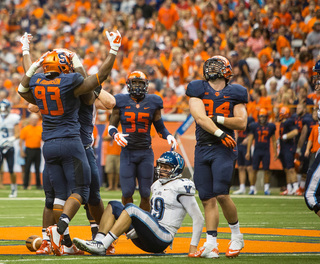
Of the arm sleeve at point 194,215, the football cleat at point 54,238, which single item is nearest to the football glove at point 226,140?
the arm sleeve at point 194,215

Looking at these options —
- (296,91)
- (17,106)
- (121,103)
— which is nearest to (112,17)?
(17,106)

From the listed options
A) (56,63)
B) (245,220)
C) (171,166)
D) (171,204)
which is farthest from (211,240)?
(245,220)

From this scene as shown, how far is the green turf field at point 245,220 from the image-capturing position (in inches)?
244

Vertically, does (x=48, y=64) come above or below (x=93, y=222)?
above

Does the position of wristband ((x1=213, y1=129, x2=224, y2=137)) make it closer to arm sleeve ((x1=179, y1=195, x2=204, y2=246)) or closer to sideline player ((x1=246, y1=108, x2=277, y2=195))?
arm sleeve ((x1=179, y1=195, x2=204, y2=246))

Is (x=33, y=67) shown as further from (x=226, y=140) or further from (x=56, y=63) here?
(x=226, y=140)

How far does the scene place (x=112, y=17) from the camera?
2273cm

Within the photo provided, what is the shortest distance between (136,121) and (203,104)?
96.3 inches

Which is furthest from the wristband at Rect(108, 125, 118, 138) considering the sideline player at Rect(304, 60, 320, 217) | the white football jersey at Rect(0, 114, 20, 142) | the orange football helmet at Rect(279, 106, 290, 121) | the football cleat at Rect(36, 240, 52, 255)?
the orange football helmet at Rect(279, 106, 290, 121)

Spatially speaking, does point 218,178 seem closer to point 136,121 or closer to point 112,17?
point 136,121

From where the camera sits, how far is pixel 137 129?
9148 mm

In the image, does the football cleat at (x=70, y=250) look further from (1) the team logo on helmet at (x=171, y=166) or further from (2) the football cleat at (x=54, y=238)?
(1) the team logo on helmet at (x=171, y=166)

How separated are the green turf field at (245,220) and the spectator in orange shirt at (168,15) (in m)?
6.90

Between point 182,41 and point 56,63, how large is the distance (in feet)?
44.1
